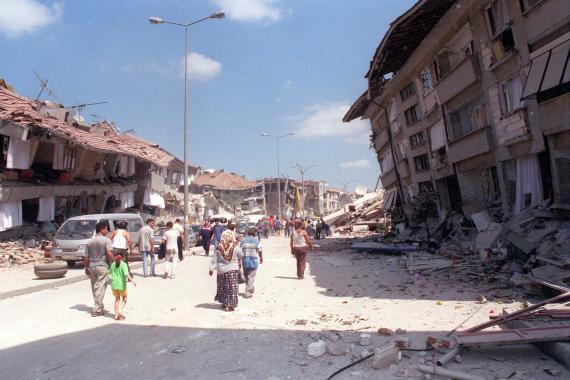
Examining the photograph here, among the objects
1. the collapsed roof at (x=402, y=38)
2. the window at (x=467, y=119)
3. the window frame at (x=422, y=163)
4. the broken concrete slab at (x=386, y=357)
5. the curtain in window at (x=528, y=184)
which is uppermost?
the collapsed roof at (x=402, y=38)

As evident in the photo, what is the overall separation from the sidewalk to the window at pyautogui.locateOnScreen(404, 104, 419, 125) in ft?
55.0

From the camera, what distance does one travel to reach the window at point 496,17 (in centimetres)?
1439

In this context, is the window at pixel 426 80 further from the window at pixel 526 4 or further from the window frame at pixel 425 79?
the window at pixel 526 4

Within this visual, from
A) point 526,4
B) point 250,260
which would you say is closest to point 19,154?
point 250,260

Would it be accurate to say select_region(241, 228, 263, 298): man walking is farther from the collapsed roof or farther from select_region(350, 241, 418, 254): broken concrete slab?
the collapsed roof

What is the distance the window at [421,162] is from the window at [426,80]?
12.8ft

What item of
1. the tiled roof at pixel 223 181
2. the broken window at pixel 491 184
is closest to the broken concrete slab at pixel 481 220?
the broken window at pixel 491 184

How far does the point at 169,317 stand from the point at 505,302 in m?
5.97

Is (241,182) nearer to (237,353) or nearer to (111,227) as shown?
(111,227)

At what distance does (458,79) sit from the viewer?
18000 millimetres

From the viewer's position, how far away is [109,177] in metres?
27.7

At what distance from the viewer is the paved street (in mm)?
5082

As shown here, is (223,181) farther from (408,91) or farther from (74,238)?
(74,238)

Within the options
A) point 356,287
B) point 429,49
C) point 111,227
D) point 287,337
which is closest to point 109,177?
point 111,227
